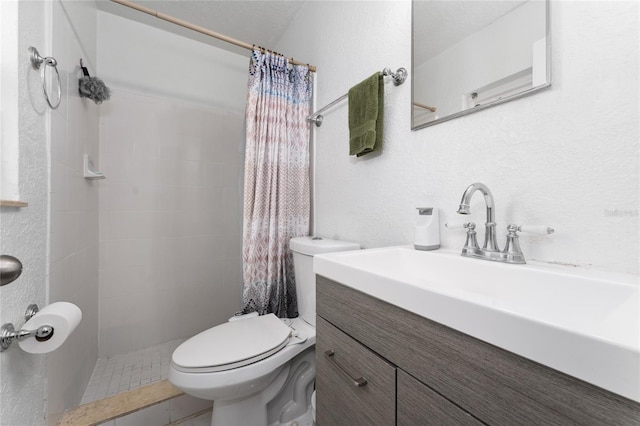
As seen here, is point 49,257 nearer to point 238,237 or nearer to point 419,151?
point 238,237

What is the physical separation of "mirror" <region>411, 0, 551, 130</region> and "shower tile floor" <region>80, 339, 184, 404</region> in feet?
6.50

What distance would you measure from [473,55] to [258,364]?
4.37 ft

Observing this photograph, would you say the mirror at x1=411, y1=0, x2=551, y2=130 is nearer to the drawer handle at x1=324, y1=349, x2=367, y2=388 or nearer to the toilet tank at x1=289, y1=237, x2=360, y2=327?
the toilet tank at x1=289, y1=237, x2=360, y2=327

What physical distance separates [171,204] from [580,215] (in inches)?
86.4

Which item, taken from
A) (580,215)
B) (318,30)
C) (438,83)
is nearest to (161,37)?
(318,30)

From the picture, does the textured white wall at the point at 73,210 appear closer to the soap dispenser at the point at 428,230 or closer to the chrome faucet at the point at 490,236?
the soap dispenser at the point at 428,230

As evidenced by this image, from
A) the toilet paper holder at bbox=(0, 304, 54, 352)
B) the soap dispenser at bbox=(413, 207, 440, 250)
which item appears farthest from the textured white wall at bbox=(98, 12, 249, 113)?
the soap dispenser at bbox=(413, 207, 440, 250)

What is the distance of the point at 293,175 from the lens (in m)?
1.58

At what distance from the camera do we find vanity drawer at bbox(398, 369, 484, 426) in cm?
42

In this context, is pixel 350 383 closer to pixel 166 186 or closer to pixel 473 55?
pixel 473 55

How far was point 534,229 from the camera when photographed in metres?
0.66

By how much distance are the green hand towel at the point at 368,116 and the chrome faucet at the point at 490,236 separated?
0.50 m

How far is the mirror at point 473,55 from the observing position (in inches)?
27.9

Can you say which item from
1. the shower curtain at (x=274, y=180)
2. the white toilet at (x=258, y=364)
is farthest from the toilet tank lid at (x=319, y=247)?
the shower curtain at (x=274, y=180)
